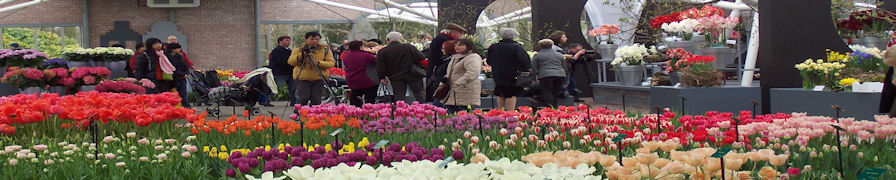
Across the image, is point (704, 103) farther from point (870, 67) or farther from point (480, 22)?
point (480, 22)

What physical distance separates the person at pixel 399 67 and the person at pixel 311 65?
1252 millimetres

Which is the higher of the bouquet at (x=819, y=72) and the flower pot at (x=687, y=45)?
the flower pot at (x=687, y=45)

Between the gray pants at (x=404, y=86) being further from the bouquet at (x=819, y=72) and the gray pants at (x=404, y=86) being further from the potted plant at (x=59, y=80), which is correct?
the bouquet at (x=819, y=72)

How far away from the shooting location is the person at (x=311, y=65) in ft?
41.5

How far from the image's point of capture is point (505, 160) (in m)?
3.01

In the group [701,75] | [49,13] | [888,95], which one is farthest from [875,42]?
[49,13]

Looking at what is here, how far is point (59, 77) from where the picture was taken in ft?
39.0

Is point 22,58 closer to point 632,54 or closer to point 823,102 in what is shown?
point 632,54

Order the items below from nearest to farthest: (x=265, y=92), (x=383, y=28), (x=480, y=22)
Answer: (x=265, y=92), (x=480, y=22), (x=383, y=28)

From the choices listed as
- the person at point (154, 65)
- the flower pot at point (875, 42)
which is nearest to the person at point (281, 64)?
the person at point (154, 65)

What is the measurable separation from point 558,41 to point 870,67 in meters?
4.42

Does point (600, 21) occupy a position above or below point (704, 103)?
above

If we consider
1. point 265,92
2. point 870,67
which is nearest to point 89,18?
point 265,92

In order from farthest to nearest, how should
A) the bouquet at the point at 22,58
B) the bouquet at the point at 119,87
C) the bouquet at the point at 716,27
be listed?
the bouquet at the point at 22,58
the bouquet at the point at 716,27
the bouquet at the point at 119,87
